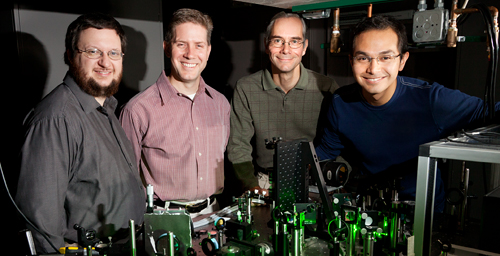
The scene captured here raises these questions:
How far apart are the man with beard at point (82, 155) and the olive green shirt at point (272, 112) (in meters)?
0.80

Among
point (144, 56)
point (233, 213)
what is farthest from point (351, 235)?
point (144, 56)

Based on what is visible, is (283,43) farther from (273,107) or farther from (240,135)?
(240,135)

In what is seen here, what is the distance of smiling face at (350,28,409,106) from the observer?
5.88ft

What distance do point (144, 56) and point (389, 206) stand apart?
2.86 metres

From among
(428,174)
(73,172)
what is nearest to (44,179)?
(73,172)

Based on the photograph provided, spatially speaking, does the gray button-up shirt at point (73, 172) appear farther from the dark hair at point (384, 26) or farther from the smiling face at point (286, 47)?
the dark hair at point (384, 26)

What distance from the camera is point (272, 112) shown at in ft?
8.02

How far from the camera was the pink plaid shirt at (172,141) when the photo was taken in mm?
2062

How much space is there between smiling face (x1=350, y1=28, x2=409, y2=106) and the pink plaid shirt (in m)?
0.94

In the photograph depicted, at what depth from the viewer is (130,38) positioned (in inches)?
132

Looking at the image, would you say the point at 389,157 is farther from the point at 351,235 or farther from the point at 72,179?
the point at 72,179

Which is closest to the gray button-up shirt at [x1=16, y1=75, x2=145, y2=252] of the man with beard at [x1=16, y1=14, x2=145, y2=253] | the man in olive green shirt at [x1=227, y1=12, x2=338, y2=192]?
the man with beard at [x1=16, y1=14, x2=145, y2=253]

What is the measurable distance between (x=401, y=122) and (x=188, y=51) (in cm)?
125

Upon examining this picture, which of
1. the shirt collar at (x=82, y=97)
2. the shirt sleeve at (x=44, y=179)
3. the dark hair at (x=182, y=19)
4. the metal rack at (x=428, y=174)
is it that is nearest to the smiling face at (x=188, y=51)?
the dark hair at (x=182, y=19)
